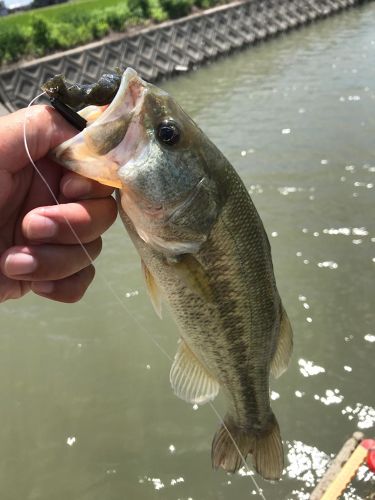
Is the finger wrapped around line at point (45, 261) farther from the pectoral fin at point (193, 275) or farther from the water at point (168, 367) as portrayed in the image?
the water at point (168, 367)

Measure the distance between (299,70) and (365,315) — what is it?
40.7 ft

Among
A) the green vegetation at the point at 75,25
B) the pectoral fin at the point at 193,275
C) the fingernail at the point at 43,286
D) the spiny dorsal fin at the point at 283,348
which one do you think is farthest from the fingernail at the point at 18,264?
the green vegetation at the point at 75,25

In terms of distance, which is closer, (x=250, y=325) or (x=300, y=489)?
(x=250, y=325)

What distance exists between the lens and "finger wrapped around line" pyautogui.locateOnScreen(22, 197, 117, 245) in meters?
2.04

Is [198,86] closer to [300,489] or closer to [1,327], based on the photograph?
[1,327]

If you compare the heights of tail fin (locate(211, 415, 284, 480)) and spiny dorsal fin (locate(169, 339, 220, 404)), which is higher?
spiny dorsal fin (locate(169, 339, 220, 404))

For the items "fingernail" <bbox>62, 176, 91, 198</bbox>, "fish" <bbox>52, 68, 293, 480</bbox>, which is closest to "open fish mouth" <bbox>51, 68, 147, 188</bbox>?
"fish" <bbox>52, 68, 293, 480</bbox>

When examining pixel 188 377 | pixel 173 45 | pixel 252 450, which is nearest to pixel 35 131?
pixel 188 377

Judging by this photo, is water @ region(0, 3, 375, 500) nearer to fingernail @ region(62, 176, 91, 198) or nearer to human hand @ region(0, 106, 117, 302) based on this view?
human hand @ region(0, 106, 117, 302)

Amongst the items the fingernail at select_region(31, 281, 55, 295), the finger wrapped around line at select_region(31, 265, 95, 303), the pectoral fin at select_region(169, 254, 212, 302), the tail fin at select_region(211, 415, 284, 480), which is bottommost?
the tail fin at select_region(211, 415, 284, 480)

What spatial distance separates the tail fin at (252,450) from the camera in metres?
2.59

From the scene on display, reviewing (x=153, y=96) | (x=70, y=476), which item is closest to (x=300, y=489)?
(x=70, y=476)

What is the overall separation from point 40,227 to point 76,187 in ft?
0.77

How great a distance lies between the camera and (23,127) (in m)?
2.07
